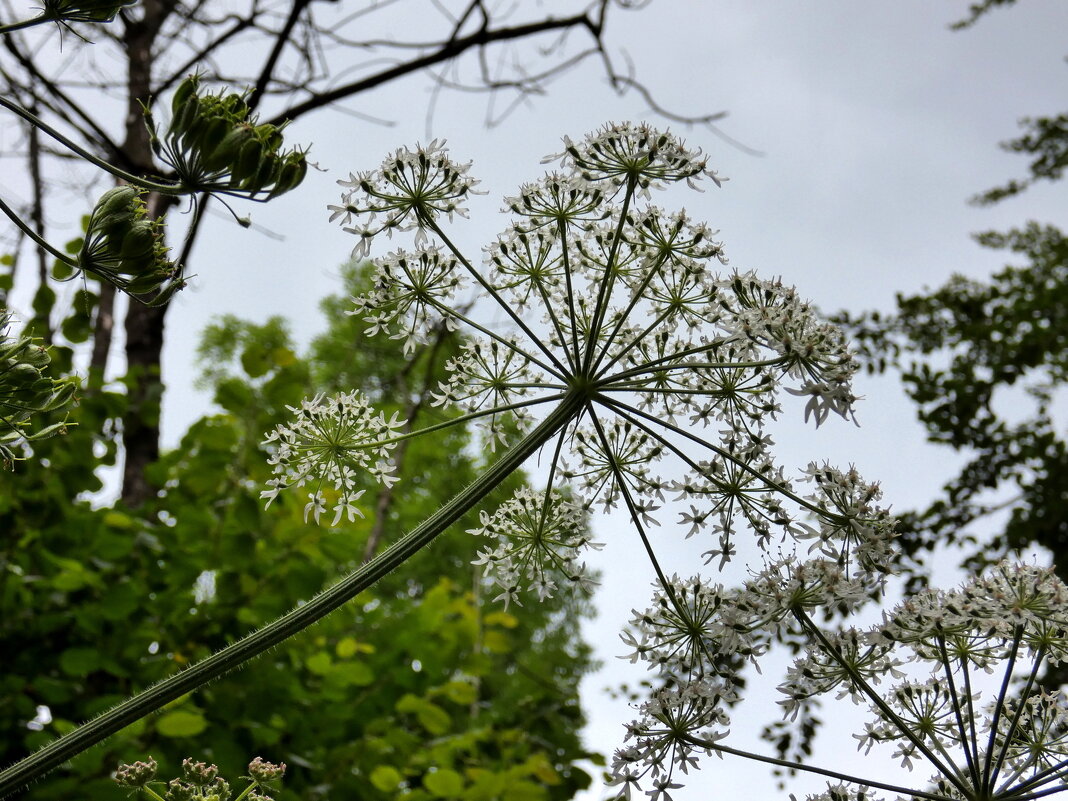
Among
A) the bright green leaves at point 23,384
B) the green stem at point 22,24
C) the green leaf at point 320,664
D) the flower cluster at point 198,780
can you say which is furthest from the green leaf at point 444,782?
the green stem at point 22,24

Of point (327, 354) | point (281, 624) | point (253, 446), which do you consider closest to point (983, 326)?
point (253, 446)

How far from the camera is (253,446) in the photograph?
17.9 feet

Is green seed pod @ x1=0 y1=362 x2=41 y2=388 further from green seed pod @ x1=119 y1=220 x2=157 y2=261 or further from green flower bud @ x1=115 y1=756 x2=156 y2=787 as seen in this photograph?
green flower bud @ x1=115 y1=756 x2=156 y2=787

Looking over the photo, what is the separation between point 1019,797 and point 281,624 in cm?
180

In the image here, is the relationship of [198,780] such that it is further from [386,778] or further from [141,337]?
[141,337]

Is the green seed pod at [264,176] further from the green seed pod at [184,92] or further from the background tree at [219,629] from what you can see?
the background tree at [219,629]

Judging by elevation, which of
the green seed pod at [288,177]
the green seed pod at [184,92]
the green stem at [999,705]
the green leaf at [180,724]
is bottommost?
the green stem at [999,705]

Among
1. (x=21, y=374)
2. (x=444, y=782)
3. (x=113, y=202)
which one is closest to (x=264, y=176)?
(x=113, y=202)

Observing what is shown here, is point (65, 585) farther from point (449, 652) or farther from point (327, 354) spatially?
point (327, 354)

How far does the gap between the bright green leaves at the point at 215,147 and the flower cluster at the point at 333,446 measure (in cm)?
87

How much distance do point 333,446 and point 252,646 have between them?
103cm

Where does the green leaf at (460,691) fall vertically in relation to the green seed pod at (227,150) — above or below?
above

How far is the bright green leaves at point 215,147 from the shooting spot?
1910mm

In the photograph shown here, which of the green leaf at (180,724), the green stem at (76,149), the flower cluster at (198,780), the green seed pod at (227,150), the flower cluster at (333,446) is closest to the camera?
the green stem at (76,149)
